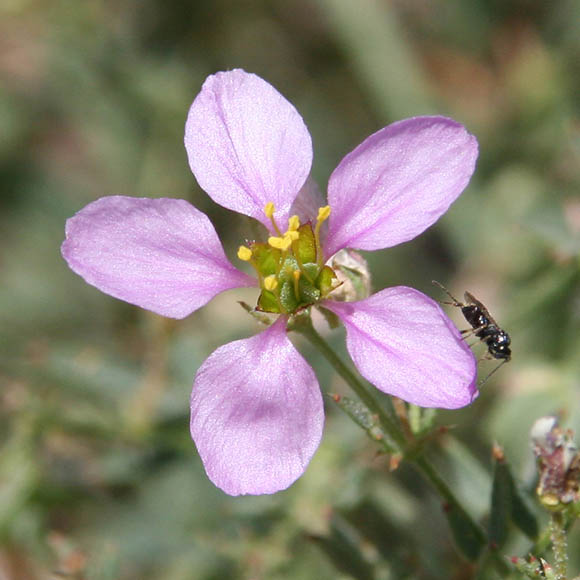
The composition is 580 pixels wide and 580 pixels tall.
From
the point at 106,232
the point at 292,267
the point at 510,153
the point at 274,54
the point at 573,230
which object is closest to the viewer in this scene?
the point at 106,232

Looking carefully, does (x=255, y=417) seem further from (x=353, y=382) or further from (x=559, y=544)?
(x=559, y=544)

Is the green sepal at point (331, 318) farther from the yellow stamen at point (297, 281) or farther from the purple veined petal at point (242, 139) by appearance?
the purple veined petal at point (242, 139)

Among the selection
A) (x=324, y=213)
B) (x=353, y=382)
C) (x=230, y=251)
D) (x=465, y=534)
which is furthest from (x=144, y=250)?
(x=230, y=251)

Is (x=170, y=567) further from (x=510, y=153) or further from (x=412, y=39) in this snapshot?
(x=412, y=39)

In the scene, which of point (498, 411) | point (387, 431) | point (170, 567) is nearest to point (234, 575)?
point (170, 567)

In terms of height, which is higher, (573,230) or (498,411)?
(573,230)

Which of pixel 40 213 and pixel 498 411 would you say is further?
pixel 40 213

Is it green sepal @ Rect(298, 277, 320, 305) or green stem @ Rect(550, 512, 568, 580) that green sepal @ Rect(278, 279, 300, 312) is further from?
green stem @ Rect(550, 512, 568, 580)
